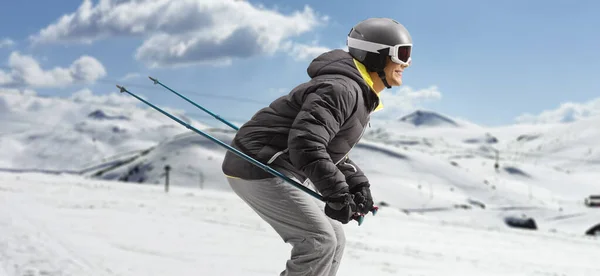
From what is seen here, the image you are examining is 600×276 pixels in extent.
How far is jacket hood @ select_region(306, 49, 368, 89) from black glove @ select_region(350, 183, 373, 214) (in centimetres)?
58

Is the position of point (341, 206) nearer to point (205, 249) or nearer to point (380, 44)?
A: point (380, 44)

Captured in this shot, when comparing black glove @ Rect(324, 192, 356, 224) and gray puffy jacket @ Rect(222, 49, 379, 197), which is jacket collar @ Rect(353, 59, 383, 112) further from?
black glove @ Rect(324, 192, 356, 224)

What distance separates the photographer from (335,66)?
349 cm

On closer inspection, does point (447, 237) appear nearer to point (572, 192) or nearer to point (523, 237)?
point (523, 237)

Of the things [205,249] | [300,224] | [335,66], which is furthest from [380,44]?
[205,249]

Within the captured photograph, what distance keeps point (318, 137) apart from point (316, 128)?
0.05 meters

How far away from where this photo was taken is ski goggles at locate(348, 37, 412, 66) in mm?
3570

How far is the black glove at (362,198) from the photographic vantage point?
10.9 ft

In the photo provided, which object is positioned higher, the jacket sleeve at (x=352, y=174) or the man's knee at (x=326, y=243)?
the jacket sleeve at (x=352, y=174)

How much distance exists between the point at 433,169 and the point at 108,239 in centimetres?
7291

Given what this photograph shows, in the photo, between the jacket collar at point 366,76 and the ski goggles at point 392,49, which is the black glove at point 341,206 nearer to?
the jacket collar at point 366,76

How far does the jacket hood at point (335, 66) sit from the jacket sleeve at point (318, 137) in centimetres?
26

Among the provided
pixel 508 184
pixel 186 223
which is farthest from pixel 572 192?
pixel 186 223

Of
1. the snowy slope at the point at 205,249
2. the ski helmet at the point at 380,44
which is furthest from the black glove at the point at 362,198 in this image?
the snowy slope at the point at 205,249
